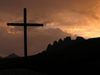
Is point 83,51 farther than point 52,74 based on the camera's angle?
Yes

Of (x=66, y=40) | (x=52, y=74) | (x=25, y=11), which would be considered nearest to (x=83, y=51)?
(x=52, y=74)

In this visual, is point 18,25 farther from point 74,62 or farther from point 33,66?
point 74,62

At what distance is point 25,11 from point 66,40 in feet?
408

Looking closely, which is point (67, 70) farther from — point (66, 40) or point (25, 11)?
point (66, 40)

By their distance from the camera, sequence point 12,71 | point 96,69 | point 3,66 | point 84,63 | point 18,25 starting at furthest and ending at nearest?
point 18,25 → point 3,66 → point 84,63 → point 96,69 → point 12,71

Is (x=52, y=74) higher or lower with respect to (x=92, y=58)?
lower

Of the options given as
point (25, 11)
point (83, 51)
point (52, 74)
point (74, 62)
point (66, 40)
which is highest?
point (66, 40)

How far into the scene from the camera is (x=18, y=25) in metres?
19.3

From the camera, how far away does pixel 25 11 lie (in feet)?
61.5

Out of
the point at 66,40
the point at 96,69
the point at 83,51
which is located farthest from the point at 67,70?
the point at 66,40

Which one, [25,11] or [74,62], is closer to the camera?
[74,62]

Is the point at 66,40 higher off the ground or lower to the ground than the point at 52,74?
higher

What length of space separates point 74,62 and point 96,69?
245 centimetres

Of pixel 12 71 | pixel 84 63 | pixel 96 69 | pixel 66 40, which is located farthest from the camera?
pixel 66 40
